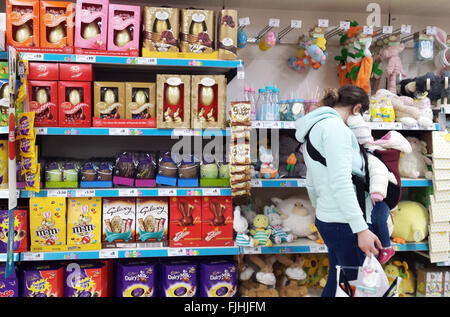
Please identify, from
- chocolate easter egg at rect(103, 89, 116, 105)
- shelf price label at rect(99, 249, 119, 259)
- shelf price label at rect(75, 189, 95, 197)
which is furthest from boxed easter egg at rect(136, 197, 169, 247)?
chocolate easter egg at rect(103, 89, 116, 105)

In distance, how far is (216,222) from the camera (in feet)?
8.79

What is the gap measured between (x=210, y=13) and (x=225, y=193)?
1.20 m

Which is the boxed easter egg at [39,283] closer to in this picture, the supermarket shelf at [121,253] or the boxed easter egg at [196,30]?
the supermarket shelf at [121,253]

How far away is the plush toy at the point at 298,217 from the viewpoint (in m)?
2.84

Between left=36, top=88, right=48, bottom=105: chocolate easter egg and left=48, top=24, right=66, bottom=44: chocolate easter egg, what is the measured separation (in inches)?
12.6

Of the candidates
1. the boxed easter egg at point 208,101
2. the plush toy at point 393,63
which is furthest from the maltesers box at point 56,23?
the plush toy at point 393,63

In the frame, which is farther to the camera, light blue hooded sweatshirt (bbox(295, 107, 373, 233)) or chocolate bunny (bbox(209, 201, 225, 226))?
chocolate bunny (bbox(209, 201, 225, 226))

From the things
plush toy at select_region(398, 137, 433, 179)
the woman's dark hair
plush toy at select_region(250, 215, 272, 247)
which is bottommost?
plush toy at select_region(250, 215, 272, 247)

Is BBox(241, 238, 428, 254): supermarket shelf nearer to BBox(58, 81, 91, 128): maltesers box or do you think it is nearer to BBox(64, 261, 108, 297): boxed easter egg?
BBox(64, 261, 108, 297): boxed easter egg

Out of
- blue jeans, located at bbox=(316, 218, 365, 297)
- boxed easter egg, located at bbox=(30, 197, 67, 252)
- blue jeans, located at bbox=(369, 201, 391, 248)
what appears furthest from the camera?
boxed easter egg, located at bbox=(30, 197, 67, 252)

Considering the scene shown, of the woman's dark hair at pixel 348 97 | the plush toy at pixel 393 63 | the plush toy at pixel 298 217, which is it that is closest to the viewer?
the woman's dark hair at pixel 348 97

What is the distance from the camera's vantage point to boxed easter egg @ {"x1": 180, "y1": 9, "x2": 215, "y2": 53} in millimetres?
2605

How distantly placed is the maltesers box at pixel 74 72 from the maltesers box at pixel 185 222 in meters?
0.97
